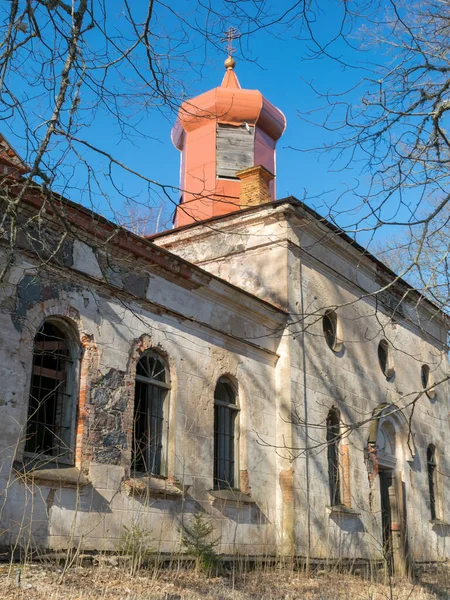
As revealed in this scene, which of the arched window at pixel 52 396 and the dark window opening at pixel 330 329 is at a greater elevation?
the dark window opening at pixel 330 329

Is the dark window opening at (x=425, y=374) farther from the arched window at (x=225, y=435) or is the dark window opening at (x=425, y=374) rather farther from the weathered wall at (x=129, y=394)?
the arched window at (x=225, y=435)

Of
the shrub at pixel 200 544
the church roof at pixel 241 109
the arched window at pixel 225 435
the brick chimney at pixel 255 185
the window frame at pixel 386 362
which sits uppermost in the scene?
the church roof at pixel 241 109

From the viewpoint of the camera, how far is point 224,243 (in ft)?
49.3

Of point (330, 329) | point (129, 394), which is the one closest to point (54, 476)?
point (129, 394)

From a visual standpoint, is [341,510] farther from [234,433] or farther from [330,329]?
[330,329]

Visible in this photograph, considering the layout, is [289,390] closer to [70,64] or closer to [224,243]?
[224,243]

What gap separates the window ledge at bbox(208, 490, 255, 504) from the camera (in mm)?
11086

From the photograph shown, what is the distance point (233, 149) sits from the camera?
18938mm

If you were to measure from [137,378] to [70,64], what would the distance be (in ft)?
20.4

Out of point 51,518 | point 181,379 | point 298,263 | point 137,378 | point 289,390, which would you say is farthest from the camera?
point 298,263

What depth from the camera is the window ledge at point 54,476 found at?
26.6 feet

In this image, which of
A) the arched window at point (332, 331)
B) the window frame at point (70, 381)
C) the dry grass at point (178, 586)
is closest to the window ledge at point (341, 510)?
the dry grass at point (178, 586)

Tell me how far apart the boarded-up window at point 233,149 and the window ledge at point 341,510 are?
8.94 meters

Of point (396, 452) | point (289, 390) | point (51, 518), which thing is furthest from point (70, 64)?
point (396, 452)
